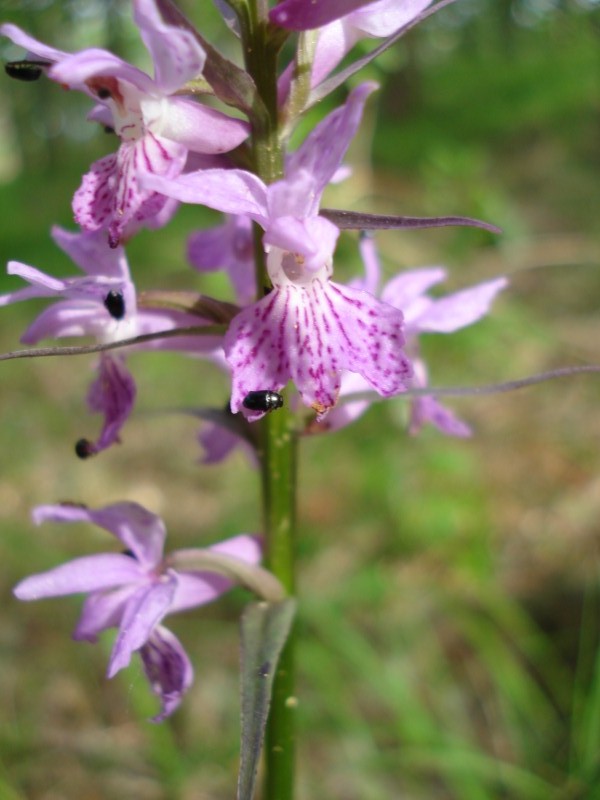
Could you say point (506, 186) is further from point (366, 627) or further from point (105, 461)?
point (366, 627)

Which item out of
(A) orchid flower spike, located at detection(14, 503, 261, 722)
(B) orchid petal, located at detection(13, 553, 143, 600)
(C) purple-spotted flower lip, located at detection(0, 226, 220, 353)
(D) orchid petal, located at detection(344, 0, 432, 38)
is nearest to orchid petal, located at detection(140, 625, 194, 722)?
(A) orchid flower spike, located at detection(14, 503, 261, 722)

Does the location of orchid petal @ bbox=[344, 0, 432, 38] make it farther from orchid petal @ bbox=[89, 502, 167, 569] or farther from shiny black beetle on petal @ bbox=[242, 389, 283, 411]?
orchid petal @ bbox=[89, 502, 167, 569]

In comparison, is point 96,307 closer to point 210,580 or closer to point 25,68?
point 25,68

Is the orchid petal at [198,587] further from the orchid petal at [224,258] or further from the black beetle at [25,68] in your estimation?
the black beetle at [25,68]

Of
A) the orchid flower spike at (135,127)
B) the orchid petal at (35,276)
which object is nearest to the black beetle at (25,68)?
the orchid flower spike at (135,127)

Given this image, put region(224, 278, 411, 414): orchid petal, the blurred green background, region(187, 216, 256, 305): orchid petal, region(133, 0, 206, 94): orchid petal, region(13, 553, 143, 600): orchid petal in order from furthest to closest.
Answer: the blurred green background, region(187, 216, 256, 305): orchid petal, region(13, 553, 143, 600): orchid petal, region(224, 278, 411, 414): orchid petal, region(133, 0, 206, 94): orchid petal

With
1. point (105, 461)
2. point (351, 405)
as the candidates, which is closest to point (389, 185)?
point (105, 461)
